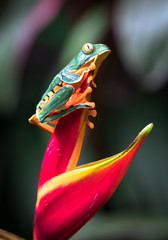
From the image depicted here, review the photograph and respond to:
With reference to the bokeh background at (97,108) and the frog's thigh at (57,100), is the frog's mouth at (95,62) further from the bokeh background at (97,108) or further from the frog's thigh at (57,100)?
the bokeh background at (97,108)

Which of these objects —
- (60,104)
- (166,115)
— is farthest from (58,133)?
(166,115)

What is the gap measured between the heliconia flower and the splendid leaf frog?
1cm

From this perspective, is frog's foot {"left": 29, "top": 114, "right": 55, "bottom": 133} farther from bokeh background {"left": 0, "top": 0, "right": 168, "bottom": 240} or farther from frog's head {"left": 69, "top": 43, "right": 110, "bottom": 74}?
bokeh background {"left": 0, "top": 0, "right": 168, "bottom": 240}

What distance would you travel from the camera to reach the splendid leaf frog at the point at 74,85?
0.43 meters

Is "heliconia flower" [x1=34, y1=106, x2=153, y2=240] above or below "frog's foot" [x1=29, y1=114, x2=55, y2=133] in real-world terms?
below

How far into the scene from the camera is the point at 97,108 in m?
1.30

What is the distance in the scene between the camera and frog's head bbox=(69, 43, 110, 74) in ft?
1.42

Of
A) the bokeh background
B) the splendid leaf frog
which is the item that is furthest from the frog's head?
the bokeh background

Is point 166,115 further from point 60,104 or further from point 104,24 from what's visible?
point 60,104

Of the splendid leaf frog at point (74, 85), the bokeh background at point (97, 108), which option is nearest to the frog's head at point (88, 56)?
the splendid leaf frog at point (74, 85)

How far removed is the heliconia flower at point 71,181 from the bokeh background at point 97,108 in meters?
0.63

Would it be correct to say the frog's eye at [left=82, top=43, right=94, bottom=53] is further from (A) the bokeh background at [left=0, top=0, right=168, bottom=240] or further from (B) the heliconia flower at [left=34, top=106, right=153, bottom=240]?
(A) the bokeh background at [left=0, top=0, right=168, bottom=240]

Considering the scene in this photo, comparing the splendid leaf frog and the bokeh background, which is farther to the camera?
the bokeh background

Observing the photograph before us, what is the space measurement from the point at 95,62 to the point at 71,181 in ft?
0.47
